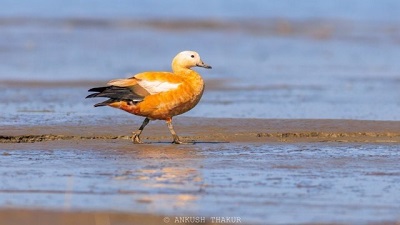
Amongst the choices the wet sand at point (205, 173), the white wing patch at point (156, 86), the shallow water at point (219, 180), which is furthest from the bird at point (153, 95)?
the shallow water at point (219, 180)

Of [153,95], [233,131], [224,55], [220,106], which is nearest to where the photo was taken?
[153,95]

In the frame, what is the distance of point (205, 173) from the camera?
9359 mm

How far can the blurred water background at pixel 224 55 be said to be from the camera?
14.9 m

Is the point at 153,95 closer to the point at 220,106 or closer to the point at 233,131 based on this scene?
the point at 233,131

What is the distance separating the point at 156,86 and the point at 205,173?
2.41 meters

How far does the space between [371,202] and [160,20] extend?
1012 inches

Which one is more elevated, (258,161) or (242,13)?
(242,13)

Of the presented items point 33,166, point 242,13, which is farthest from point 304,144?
point 242,13

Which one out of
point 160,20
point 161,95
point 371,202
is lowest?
point 371,202

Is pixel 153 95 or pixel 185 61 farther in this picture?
pixel 185 61

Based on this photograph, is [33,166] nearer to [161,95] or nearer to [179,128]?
[161,95]

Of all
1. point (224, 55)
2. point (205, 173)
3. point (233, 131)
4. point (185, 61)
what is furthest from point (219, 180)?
point (224, 55)

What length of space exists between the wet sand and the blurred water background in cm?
135

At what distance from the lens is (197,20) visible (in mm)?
33469
